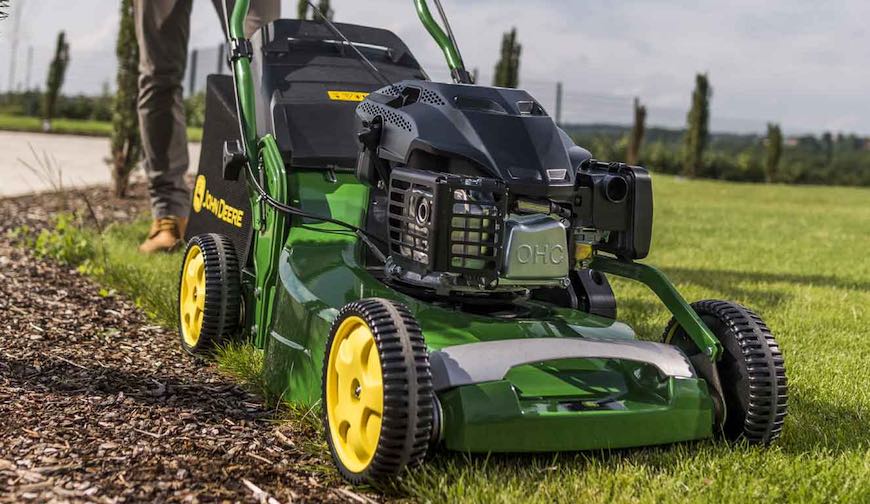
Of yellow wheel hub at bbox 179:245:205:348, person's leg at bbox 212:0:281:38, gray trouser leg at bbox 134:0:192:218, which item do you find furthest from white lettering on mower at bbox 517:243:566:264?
gray trouser leg at bbox 134:0:192:218

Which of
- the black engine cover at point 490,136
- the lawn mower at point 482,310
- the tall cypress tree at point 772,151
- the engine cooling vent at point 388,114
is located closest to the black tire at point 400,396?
the lawn mower at point 482,310

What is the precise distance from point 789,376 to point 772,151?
2046 cm

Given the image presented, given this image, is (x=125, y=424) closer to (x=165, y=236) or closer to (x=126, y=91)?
(x=165, y=236)

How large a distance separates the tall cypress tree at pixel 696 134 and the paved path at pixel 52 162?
11536 millimetres

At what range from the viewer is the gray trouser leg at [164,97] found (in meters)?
4.73

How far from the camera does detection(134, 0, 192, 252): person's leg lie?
4.74 metres

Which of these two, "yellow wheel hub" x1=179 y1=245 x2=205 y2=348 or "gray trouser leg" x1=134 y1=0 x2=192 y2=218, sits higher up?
"gray trouser leg" x1=134 y1=0 x2=192 y2=218

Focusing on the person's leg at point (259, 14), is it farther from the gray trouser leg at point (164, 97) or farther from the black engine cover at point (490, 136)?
the black engine cover at point (490, 136)

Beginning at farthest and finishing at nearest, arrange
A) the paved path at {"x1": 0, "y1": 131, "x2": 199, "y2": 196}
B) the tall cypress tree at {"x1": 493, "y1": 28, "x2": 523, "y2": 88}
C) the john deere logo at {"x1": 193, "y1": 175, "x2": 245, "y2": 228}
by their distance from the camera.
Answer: the tall cypress tree at {"x1": 493, "y1": 28, "x2": 523, "y2": 88}, the paved path at {"x1": 0, "y1": 131, "x2": 199, "y2": 196}, the john deere logo at {"x1": 193, "y1": 175, "x2": 245, "y2": 228}

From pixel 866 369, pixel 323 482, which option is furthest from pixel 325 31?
pixel 866 369

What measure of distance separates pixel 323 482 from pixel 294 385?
0.44 meters

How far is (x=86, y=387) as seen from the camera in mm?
2881

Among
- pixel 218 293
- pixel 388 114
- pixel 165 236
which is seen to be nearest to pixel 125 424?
pixel 218 293

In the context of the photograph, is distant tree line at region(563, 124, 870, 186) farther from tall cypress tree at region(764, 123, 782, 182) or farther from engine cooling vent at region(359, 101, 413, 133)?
engine cooling vent at region(359, 101, 413, 133)
